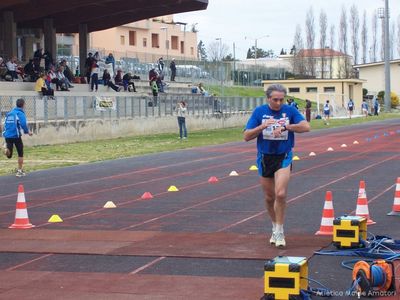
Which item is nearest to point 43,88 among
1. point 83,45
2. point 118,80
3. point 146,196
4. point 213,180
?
point 118,80

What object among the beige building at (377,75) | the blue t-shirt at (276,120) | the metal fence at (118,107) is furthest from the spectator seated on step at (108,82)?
the beige building at (377,75)

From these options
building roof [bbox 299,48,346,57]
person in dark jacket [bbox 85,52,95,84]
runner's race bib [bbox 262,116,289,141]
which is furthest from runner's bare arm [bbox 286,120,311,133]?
building roof [bbox 299,48,346,57]

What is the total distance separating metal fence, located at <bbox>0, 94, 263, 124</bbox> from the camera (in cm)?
3381

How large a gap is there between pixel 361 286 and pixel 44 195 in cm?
1042

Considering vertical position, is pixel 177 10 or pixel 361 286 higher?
pixel 177 10

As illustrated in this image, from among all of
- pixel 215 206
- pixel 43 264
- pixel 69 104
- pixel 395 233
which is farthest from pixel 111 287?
pixel 69 104

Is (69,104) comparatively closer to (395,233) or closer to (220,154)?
(220,154)

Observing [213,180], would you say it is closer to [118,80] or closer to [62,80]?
[62,80]

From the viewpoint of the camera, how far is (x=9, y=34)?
47188 mm

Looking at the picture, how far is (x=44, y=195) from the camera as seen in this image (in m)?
16.7

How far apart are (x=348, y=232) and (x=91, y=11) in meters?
42.7

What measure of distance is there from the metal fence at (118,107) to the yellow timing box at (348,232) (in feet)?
77.0

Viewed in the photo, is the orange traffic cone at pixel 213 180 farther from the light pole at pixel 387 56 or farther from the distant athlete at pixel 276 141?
the light pole at pixel 387 56

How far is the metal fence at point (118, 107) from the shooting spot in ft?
111
